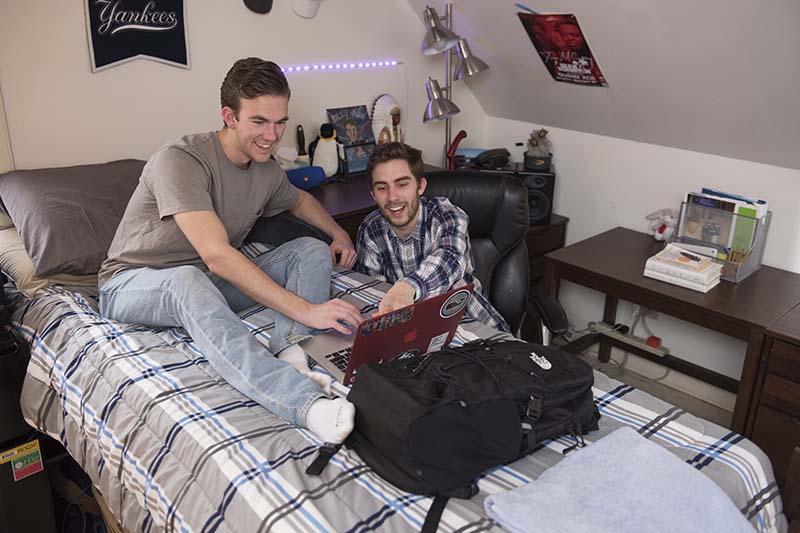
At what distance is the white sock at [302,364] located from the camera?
1.59m

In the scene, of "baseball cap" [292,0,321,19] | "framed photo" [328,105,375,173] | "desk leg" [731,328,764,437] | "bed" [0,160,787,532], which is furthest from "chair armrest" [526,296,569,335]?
"baseball cap" [292,0,321,19]

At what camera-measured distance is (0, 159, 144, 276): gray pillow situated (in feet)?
6.58

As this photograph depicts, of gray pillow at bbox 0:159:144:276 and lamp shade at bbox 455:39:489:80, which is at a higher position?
lamp shade at bbox 455:39:489:80

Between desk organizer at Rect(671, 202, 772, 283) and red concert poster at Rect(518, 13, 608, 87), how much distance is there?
67cm

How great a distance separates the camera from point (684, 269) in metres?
2.53

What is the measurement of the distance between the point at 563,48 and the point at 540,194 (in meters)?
0.70

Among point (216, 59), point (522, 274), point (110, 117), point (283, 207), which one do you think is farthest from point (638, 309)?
point (110, 117)

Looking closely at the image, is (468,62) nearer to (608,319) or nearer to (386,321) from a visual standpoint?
(608,319)

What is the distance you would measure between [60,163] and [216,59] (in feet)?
2.39

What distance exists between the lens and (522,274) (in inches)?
91.8

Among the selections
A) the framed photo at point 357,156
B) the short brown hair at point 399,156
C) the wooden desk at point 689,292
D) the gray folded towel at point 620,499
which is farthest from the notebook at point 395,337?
the framed photo at point 357,156

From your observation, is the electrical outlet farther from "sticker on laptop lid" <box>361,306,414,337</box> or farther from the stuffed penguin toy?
"sticker on laptop lid" <box>361,306,414,337</box>

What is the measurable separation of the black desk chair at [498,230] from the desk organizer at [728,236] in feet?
2.77

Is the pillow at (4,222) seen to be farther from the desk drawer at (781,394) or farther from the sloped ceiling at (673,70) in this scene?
the desk drawer at (781,394)
